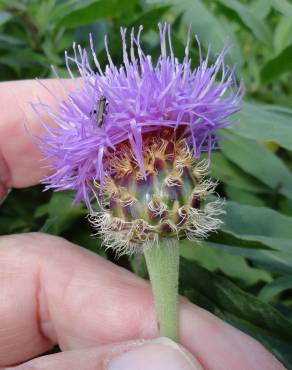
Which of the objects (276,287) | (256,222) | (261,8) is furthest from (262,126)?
(261,8)

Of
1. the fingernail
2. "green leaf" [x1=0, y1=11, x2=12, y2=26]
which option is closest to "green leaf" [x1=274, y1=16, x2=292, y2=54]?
"green leaf" [x1=0, y1=11, x2=12, y2=26]

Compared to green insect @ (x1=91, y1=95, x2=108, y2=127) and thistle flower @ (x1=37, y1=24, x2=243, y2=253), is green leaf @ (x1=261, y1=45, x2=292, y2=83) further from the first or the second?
green insect @ (x1=91, y1=95, x2=108, y2=127)

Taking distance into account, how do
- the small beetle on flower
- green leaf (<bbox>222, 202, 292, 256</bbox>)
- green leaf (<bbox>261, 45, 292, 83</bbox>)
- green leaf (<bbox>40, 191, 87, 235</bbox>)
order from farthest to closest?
green leaf (<bbox>40, 191, 87, 235</bbox>) → green leaf (<bbox>261, 45, 292, 83</bbox>) → green leaf (<bbox>222, 202, 292, 256</bbox>) → the small beetle on flower

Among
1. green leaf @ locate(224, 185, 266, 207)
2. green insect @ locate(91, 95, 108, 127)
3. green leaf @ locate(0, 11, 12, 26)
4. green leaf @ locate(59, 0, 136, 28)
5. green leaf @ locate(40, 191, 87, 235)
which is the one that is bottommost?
green leaf @ locate(224, 185, 266, 207)

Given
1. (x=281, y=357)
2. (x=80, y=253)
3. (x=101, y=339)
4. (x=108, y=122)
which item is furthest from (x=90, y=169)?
(x=281, y=357)

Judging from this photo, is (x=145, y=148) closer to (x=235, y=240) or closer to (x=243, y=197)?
(x=235, y=240)

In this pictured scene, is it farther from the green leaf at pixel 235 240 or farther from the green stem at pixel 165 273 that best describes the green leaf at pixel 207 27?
the green stem at pixel 165 273

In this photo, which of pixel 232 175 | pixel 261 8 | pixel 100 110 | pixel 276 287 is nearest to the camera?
pixel 100 110
